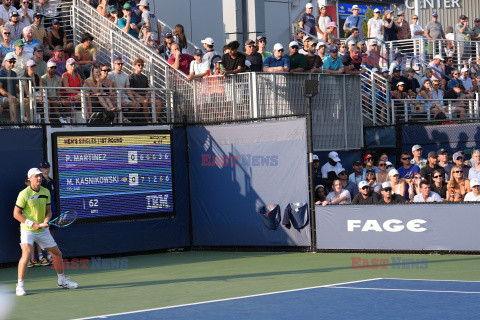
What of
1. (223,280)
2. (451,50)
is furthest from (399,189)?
(451,50)

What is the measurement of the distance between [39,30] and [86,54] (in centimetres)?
116

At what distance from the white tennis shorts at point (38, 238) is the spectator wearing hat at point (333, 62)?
8.96m

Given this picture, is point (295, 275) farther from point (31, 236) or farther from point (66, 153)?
point (66, 153)

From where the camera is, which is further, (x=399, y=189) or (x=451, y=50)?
(x=451, y=50)

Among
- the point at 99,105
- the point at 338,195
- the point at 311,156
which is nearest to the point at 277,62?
the point at 311,156

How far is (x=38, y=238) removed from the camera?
1352 cm

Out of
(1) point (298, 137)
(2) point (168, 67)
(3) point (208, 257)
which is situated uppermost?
(2) point (168, 67)

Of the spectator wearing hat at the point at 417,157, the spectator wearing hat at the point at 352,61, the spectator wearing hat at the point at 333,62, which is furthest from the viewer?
the spectator wearing hat at the point at 352,61

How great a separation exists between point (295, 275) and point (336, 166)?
525cm

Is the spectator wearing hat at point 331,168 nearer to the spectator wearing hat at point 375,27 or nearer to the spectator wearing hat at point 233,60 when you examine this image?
the spectator wearing hat at point 233,60

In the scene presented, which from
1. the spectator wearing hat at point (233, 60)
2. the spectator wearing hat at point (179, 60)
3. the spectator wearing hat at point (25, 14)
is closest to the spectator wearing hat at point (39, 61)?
the spectator wearing hat at point (25, 14)

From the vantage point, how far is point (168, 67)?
1984cm

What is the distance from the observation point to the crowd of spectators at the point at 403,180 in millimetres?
17062

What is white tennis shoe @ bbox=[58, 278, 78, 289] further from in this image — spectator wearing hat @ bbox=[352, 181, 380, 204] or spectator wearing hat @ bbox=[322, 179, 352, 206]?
spectator wearing hat @ bbox=[352, 181, 380, 204]
